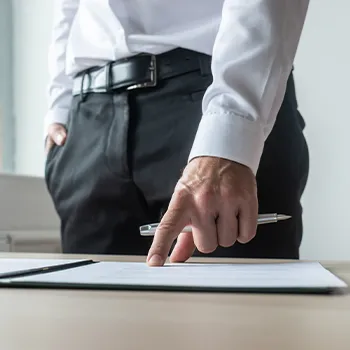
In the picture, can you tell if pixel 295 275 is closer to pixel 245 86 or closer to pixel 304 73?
pixel 245 86

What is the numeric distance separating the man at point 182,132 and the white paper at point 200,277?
0.27ft

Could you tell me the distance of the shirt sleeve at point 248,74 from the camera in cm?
68

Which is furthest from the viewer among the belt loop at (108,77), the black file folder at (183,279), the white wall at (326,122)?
the white wall at (326,122)

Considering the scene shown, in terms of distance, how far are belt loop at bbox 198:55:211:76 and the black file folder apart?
365mm

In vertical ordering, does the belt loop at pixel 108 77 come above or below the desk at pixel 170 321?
above

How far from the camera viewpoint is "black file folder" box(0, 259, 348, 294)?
41cm

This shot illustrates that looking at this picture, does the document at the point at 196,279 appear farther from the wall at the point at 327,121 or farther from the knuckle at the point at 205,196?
the wall at the point at 327,121

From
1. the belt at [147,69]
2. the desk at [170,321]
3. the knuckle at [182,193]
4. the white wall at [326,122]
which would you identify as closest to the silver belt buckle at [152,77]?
the belt at [147,69]

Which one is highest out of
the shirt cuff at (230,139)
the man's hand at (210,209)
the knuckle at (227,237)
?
the shirt cuff at (230,139)

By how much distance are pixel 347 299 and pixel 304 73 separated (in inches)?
61.4

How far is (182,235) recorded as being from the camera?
73 centimetres

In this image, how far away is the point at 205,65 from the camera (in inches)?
33.8

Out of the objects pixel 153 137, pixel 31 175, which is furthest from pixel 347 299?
pixel 31 175

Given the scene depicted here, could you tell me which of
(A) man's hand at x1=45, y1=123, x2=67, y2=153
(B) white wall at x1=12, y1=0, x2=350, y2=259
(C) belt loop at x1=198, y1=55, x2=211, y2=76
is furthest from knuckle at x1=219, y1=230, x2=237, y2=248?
(B) white wall at x1=12, y1=0, x2=350, y2=259
